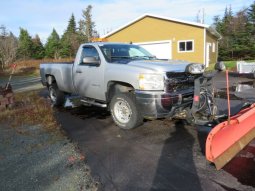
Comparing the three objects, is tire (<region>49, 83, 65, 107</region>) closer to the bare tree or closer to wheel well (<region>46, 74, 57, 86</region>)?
wheel well (<region>46, 74, 57, 86</region>)

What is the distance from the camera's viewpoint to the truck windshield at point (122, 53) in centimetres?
654

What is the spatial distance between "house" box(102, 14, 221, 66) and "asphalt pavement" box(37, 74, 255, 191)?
58.8 ft

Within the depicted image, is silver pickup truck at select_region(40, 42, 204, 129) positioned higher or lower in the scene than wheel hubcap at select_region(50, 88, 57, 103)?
higher

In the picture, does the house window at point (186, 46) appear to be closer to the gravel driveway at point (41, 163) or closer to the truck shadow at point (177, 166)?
the truck shadow at point (177, 166)

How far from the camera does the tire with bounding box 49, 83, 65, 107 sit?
8.80m

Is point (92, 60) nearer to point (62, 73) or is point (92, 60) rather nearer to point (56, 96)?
point (62, 73)

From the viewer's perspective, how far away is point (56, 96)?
8.89 m

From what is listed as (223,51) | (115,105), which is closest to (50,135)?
(115,105)

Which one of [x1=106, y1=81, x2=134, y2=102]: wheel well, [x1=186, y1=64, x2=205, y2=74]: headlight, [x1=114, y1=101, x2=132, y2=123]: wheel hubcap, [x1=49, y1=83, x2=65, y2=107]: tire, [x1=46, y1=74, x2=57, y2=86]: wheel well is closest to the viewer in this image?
[x1=186, y1=64, x2=205, y2=74]: headlight

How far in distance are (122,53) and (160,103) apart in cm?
226

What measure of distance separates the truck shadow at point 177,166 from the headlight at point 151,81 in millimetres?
1082

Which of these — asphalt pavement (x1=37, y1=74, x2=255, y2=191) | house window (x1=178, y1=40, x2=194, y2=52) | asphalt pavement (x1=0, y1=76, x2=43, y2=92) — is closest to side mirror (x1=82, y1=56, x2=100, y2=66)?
asphalt pavement (x1=37, y1=74, x2=255, y2=191)

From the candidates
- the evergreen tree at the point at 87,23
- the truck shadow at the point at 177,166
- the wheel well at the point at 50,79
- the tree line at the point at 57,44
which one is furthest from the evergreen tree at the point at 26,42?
the truck shadow at the point at 177,166

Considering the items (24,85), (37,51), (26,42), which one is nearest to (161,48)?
(24,85)
